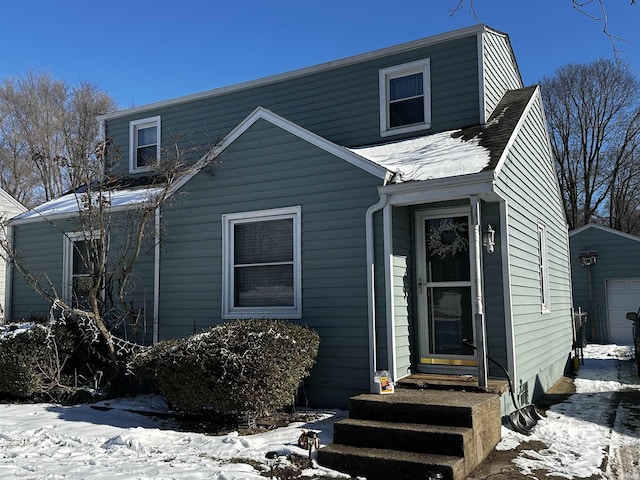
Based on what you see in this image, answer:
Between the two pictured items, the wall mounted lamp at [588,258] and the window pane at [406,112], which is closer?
the window pane at [406,112]

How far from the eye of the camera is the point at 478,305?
6383mm

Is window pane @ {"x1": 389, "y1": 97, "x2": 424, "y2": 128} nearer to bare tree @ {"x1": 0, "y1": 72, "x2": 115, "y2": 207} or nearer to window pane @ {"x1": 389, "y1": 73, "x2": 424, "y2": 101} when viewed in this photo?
window pane @ {"x1": 389, "y1": 73, "x2": 424, "y2": 101}

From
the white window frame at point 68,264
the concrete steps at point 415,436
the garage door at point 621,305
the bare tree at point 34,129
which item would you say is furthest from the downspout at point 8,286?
the garage door at point 621,305

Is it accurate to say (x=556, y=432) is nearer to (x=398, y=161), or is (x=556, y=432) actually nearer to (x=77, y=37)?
(x=398, y=161)

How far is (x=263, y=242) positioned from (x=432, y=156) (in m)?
2.72

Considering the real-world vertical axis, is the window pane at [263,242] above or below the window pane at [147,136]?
below

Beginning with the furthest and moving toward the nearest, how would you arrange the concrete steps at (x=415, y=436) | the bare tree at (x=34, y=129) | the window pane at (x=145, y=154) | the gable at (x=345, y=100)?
the bare tree at (x=34, y=129) → the window pane at (x=145, y=154) → the gable at (x=345, y=100) → the concrete steps at (x=415, y=436)

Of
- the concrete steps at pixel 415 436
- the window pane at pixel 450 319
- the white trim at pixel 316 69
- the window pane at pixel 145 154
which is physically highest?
the white trim at pixel 316 69

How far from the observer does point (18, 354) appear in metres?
7.89

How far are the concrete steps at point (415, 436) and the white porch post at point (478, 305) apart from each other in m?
0.29

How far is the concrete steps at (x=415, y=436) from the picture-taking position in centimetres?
489

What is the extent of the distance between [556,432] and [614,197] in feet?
76.1

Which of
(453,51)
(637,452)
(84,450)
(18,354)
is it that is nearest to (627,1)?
(637,452)

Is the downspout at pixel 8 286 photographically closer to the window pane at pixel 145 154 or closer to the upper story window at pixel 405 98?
the window pane at pixel 145 154
